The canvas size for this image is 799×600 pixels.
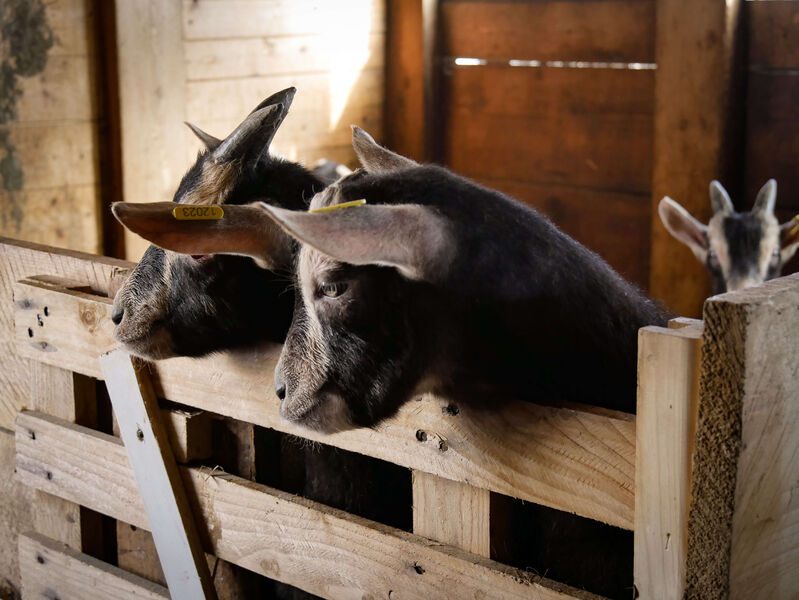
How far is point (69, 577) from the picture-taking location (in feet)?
9.45

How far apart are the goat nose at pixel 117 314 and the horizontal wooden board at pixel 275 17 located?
11.6 feet

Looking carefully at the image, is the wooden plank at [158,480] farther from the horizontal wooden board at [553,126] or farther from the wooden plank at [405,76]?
the wooden plank at [405,76]

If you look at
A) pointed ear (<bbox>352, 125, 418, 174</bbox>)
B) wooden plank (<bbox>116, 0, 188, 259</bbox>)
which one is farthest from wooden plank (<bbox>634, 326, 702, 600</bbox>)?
wooden plank (<bbox>116, 0, 188, 259</bbox>)

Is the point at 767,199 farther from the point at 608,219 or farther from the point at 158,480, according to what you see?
the point at 158,480

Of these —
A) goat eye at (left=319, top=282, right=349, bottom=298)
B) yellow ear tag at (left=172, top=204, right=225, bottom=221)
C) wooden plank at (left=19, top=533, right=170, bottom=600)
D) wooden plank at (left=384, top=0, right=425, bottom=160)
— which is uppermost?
wooden plank at (left=384, top=0, right=425, bottom=160)

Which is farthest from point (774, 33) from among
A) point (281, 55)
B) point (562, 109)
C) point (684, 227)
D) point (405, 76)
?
point (281, 55)

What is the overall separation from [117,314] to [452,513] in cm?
92

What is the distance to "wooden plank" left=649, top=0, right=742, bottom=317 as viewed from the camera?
5922 mm

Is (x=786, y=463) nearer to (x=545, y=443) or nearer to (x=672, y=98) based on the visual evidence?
(x=545, y=443)

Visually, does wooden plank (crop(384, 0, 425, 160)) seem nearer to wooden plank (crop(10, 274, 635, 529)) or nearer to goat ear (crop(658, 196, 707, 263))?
Answer: goat ear (crop(658, 196, 707, 263))

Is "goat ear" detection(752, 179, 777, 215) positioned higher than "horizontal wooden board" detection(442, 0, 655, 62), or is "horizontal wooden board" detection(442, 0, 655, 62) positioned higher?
"horizontal wooden board" detection(442, 0, 655, 62)

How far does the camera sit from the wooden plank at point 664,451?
163 centimetres

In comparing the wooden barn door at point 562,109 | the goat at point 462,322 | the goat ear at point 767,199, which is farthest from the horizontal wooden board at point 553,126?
the goat at point 462,322

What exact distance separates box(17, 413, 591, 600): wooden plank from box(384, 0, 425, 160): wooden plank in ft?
15.1
